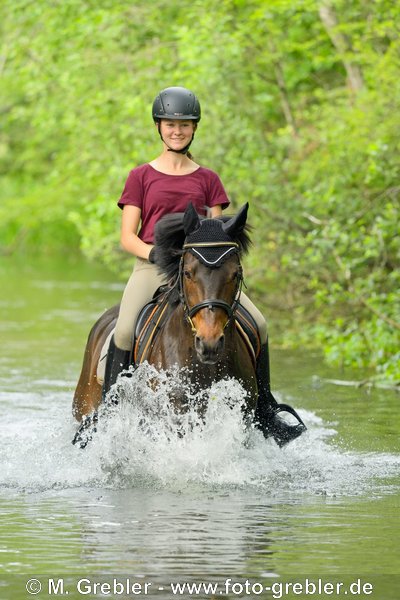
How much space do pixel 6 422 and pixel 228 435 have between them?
13.5 ft

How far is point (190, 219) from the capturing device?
909 centimetres

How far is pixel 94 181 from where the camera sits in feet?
101

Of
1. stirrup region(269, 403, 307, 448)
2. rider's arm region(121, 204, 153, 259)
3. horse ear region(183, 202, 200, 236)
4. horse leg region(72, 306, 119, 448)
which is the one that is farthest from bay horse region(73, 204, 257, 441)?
horse leg region(72, 306, 119, 448)

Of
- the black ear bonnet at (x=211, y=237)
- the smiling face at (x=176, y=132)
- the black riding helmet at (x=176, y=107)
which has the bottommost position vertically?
the black ear bonnet at (x=211, y=237)

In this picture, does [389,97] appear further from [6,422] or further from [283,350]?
[6,422]

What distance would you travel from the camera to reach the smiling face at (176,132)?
32.6 feet

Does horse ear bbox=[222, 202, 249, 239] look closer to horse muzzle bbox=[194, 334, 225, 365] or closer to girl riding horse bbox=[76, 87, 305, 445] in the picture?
girl riding horse bbox=[76, 87, 305, 445]

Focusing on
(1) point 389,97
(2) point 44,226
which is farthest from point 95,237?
(2) point 44,226

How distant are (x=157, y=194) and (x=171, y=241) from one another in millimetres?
606

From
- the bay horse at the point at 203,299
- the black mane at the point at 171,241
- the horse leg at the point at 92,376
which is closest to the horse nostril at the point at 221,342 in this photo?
the bay horse at the point at 203,299

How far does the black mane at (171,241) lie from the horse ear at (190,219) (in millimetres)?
102

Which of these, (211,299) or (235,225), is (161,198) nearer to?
(235,225)

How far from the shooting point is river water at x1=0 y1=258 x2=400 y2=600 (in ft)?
23.1

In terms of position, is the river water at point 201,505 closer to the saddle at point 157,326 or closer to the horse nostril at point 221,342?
the saddle at point 157,326
